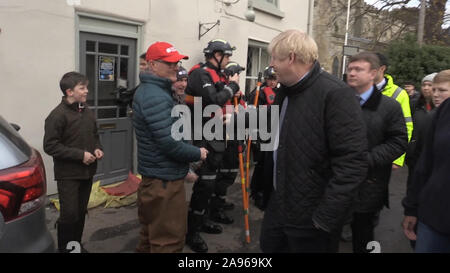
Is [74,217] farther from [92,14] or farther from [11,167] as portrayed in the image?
[92,14]

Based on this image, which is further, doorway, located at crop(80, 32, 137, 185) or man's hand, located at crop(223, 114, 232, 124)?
doorway, located at crop(80, 32, 137, 185)

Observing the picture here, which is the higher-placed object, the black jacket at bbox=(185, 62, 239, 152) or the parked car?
the black jacket at bbox=(185, 62, 239, 152)

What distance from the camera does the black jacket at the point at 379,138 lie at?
10.2 ft

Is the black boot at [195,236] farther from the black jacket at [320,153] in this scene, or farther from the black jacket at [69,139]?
the black jacket at [320,153]

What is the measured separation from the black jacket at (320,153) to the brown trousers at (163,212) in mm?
1097

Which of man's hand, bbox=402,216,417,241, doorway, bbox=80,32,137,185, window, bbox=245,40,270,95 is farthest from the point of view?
window, bbox=245,40,270,95

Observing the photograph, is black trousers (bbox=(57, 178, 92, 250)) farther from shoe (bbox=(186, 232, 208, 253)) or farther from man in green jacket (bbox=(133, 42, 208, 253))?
shoe (bbox=(186, 232, 208, 253))

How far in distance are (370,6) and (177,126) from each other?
16721mm

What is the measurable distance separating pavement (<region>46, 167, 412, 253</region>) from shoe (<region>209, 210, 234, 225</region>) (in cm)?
7

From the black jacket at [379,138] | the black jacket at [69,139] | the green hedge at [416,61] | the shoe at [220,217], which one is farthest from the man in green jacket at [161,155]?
the green hedge at [416,61]

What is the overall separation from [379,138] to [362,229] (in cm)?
81

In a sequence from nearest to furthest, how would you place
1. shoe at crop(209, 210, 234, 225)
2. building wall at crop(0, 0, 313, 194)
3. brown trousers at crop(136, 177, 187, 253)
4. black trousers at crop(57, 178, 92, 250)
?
brown trousers at crop(136, 177, 187, 253) → black trousers at crop(57, 178, 92, 250) → building wall at crop(0, 0, 313, 194) → shoe at crop(209, 210, 234, 225)

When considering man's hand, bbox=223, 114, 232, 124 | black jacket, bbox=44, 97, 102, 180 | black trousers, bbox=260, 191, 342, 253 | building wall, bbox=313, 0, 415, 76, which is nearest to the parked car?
black jacket, bbox=44, 97, 102, 180

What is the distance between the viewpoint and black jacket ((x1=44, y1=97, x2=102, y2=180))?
10.7 feet
